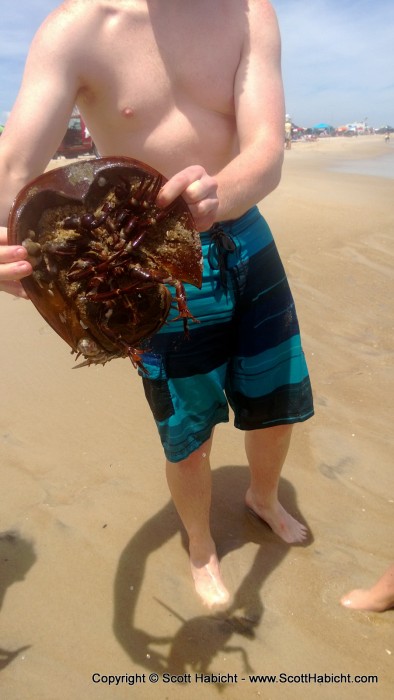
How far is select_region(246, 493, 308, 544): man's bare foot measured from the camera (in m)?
2.41

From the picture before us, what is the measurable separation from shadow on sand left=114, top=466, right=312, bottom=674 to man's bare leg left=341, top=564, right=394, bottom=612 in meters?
0.36

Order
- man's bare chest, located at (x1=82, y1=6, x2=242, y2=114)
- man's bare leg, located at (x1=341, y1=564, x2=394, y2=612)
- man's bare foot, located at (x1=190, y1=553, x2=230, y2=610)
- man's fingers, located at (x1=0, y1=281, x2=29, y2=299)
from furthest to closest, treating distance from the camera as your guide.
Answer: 1. man's bare foot, located at (x1=190, y1=553, x2=230, y2=610)
2. man's bare leg, located at (x1=341, y1=564, x2=394, y2=612)
3. man's bare chest, located at (x1=82, y1=6, x2=242, y2=114)
4. man's fingers, located at (x1=0, y1=281, x2=29, y2=299)

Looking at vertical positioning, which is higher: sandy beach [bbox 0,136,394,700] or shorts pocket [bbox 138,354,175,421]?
shorts pocket [bbox 138,354,175,421]

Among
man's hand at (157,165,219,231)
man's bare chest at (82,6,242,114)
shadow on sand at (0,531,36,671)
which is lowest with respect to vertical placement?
shadow on sand at (0,531,36,671)

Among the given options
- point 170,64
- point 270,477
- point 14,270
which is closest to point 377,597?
point 270,477

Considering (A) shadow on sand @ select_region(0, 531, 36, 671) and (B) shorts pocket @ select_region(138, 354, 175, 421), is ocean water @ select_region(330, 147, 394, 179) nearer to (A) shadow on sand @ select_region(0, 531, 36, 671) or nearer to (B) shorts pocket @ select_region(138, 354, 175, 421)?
(B) shorts pocket @ select_region(138, 354, 175, 421)

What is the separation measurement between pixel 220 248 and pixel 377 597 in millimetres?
1488

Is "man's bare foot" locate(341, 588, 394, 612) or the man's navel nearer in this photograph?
the man's navel

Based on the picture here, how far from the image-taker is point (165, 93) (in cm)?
181

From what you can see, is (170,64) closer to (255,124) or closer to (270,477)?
(255,124)

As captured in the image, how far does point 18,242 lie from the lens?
132 centimetres

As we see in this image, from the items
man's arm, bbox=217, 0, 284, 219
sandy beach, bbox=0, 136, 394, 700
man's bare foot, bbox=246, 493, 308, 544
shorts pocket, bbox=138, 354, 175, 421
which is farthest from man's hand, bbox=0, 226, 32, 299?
man's bare foot, bbox=246, 493, 308, 544

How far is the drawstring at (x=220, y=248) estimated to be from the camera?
72.7 inches

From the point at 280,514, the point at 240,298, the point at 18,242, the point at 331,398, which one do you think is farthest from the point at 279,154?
the point at 331,398
